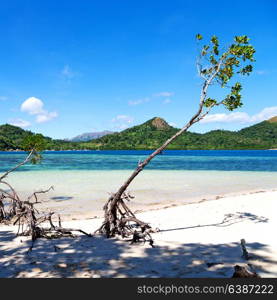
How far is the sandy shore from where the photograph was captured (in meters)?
4.56

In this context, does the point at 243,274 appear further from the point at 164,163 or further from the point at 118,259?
the point at 164,163

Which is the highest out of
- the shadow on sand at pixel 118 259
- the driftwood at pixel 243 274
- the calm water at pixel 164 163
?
the driftwood at pixel 243 274

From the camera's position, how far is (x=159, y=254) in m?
5.51

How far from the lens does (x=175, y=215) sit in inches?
442

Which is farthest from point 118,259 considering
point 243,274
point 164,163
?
point 164,163

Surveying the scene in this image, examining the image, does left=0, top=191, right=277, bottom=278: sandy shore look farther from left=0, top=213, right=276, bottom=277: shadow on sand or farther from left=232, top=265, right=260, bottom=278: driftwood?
left=232, top=265, right=260, bottom=278: driftwood

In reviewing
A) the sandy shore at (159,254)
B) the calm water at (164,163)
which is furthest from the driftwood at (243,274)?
the calm water at (164,163)

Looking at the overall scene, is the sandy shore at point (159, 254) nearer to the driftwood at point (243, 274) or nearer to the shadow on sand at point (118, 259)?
the shadow on sand at point (118, 259)

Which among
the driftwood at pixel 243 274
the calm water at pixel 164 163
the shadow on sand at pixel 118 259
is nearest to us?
the driftwood at pixel 243 274

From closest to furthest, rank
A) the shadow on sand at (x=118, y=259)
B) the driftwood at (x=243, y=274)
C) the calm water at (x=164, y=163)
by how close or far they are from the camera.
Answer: the driftwood at (x=243, y=274), the shadow on sand at (x=118, y=259), the calm water at (x=164, y=163)

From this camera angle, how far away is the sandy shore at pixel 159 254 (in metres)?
4.56

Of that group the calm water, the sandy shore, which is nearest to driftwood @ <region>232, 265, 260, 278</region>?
the sandy shore
